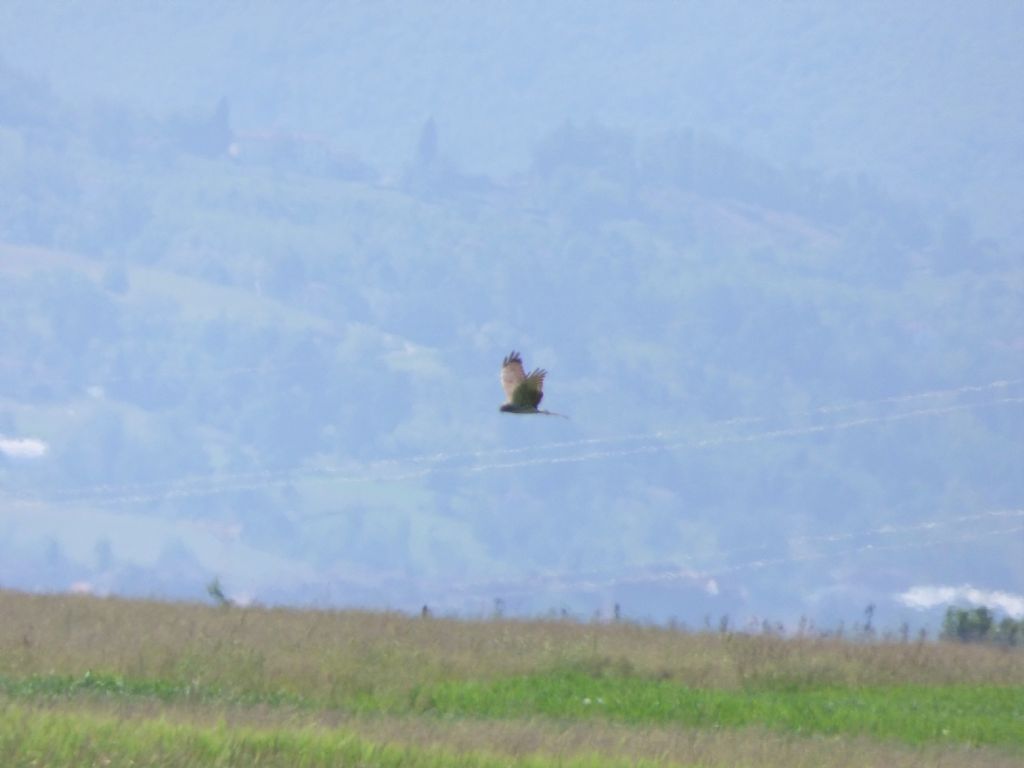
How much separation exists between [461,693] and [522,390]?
5529 mm

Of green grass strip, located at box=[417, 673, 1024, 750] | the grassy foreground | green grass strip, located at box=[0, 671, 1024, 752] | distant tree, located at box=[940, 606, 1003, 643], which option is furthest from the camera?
distant tree, located at box=[940, 606, 1003, 643]

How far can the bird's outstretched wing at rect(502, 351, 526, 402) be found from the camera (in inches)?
572

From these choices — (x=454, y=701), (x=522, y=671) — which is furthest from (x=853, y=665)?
(x=454, y=701)

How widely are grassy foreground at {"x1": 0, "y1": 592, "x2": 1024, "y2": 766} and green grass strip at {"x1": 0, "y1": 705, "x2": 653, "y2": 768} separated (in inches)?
0.7

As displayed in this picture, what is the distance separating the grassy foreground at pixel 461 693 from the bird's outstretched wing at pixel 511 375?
247cm

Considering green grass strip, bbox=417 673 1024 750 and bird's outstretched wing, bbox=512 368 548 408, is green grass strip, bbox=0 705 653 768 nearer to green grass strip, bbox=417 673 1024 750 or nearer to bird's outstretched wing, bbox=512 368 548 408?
bird's outstretched wing, bbox=512 368 548 408

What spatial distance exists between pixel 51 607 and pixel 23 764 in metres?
12.7

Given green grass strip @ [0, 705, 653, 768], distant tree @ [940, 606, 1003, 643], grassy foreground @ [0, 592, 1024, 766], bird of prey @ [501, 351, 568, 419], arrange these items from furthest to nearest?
distant tree @ [940, 606, 1003, 643] < bird of prey @ [501, 351, 568, 419] < grassy foreground @ [0, 592, 1024, 766] < green grass strip @ [0, 705, 653, 768]

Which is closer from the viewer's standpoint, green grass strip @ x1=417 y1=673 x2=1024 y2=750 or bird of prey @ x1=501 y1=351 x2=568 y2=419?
bird of prey @ x1=501 y1=351 x2=568 y2=419

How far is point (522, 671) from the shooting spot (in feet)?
70.9

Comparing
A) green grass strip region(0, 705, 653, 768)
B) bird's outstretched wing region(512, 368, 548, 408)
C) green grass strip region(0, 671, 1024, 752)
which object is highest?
bird's outstretched wing region(512, 368, 548, 408)

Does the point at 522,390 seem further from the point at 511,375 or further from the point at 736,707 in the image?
the point at 736,707

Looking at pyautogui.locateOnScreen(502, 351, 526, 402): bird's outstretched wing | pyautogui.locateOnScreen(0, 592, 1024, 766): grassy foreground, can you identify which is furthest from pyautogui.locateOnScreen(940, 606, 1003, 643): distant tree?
pyautogui.locateOnScreen(502, 351, 526, 402): bird's outstretched wing

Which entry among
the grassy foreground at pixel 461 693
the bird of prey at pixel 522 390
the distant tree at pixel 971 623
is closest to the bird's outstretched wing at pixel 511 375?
the bird of prey at pixel 522 390
